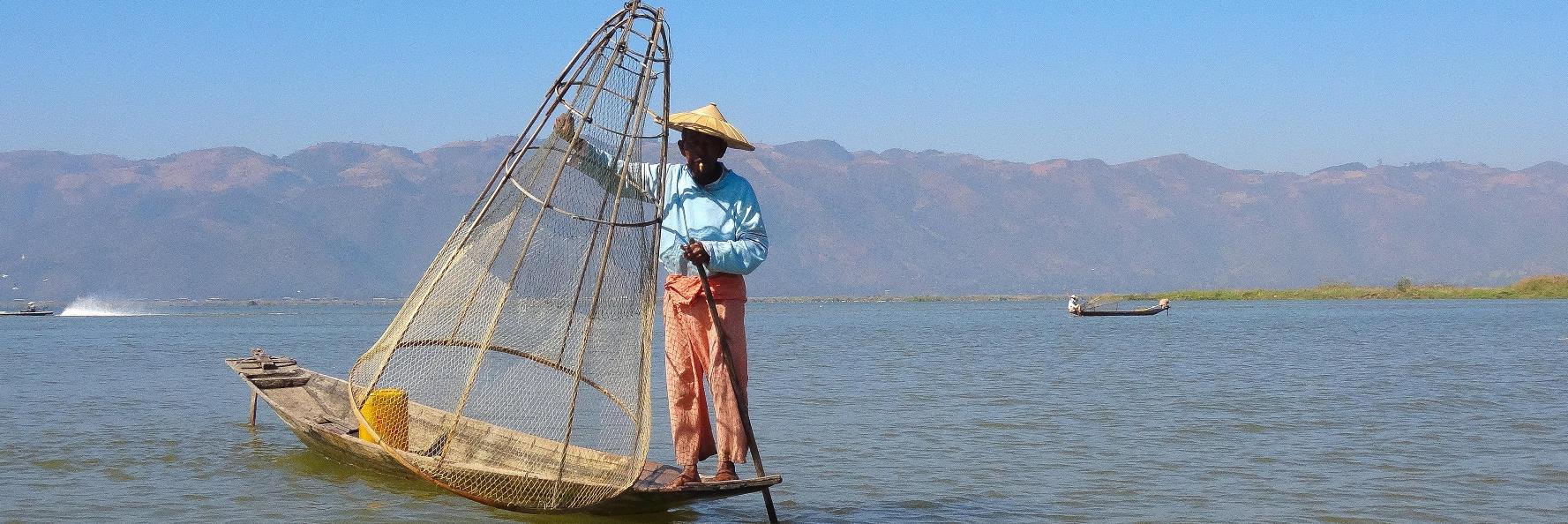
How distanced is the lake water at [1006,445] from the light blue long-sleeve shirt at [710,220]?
1.49 metres

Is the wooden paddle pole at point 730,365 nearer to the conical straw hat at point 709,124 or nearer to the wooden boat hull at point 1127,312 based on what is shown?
the conical straw hat at point 709,124

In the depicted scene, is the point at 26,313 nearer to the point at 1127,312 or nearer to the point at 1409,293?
the point at 1127,312

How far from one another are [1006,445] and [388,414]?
14.7 feet

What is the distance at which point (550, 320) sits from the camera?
7.55 m

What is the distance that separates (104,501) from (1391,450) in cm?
826

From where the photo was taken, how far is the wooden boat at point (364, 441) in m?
6.43

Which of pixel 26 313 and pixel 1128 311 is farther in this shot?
pixel 26 313

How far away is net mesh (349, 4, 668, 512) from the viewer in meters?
6.69

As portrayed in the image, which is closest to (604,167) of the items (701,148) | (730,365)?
(701,148)

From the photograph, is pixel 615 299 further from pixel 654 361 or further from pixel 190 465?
pixel 654 361

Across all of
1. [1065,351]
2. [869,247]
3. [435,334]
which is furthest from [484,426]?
Answer: [869,247]

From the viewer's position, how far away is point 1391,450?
31.9 feet

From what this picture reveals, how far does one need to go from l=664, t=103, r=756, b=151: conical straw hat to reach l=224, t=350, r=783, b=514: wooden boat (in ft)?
5.06

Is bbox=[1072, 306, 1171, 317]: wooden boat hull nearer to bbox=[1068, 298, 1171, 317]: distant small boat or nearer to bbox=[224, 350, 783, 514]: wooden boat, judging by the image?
bbox=[1068, 298, 1171, 317]: distant small boat
